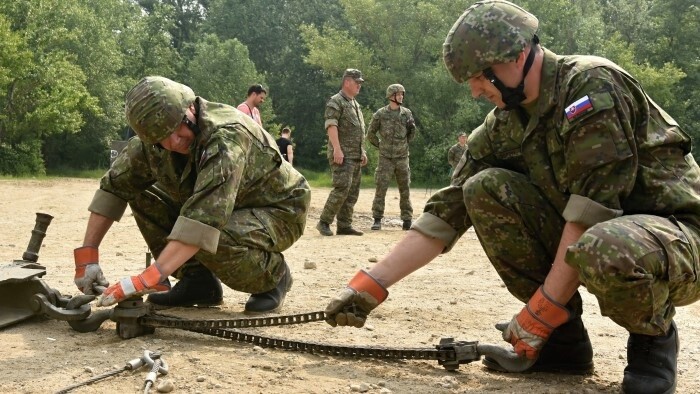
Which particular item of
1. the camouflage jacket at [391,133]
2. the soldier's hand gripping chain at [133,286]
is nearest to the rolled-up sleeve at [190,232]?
the soldier's hand gripping chain at [133,286]

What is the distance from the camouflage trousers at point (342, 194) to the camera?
463 inches

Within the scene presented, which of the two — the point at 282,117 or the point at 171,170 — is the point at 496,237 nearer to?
the point at 171,170

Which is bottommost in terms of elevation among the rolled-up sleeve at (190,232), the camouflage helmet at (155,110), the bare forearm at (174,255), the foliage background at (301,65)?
the bare forearm at (174,255)

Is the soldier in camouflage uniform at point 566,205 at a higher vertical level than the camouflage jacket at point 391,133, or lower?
lower

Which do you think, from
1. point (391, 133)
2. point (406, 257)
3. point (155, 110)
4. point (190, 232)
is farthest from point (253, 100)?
point (406, 257)

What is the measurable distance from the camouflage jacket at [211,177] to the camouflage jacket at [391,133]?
24.7 ft

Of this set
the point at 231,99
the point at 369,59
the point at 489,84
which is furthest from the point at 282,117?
the point at 489,84

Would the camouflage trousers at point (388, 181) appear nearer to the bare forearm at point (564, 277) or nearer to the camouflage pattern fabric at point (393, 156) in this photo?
the camouflage pattern fabric at point (393, 156)

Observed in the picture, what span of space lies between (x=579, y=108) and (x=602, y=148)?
190mm

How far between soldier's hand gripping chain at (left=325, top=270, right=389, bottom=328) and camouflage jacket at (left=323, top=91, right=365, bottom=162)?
26.2ft

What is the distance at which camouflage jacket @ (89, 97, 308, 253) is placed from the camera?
4.39m

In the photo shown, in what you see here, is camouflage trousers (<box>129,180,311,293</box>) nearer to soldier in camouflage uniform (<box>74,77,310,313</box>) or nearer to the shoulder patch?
soldier in camouflage uniform (<box>74,77,310,313</box>)

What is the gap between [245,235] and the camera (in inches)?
201

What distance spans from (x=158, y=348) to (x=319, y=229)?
7476 mm
